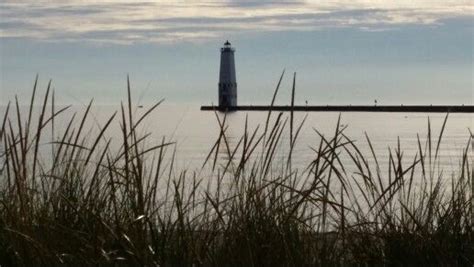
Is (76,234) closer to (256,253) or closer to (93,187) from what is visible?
(93,187)

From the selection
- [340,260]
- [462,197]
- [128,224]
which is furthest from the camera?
[462,197]

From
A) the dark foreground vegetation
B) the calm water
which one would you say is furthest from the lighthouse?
the dark foreground vegetation

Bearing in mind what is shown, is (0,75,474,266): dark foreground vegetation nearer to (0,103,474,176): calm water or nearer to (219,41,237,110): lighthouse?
(0,103,474,176): calm water

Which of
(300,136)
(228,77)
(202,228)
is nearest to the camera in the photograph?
(202,228)

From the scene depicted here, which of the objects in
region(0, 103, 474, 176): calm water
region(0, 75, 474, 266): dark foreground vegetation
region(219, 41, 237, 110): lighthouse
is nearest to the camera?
region(0, 75, 474, 266): dark foreground vegetation

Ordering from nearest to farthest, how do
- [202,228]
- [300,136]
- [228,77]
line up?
[202,228], [300,136], [228,77]

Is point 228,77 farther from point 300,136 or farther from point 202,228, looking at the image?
point 202,228

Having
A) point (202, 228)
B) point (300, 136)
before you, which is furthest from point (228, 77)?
point (202, 228)

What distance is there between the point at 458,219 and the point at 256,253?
3.15 feet

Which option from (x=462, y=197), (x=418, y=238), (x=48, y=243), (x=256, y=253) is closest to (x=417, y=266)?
(x=418, y=238)

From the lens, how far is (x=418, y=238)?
3.63 m

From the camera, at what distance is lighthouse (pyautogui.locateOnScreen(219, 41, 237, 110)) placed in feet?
267

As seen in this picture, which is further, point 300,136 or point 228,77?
point 228,77

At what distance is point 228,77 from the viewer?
82812 mm
